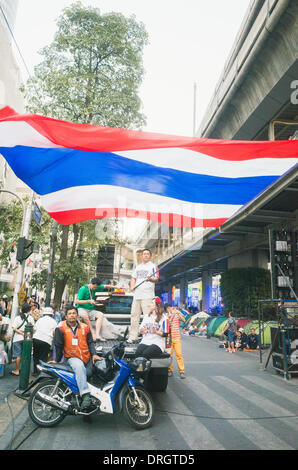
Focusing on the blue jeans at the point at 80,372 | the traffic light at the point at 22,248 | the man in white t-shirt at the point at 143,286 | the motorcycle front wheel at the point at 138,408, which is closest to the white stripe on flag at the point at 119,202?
the man in white t-shirt at the point at 143,286

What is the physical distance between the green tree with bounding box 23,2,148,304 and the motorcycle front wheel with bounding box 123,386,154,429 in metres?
11.6

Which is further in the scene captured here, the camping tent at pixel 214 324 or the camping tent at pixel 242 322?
the camping tent at pixel 214 324

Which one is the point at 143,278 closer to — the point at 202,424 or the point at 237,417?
the point at 202,424

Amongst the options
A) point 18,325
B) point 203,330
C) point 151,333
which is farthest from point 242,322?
point 151,333

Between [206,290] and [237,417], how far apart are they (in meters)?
24.5

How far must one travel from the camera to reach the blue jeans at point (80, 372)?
5.33 m

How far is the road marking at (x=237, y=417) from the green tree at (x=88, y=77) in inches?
391

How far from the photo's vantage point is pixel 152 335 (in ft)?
22.2

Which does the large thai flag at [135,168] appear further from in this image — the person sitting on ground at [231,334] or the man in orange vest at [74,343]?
the person sitting on ground at [231,334]

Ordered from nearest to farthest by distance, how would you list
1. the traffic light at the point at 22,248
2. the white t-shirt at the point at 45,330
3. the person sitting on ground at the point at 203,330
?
the white t-shirt at the point at 45,330 < the traffic light at the point at 22,248 < the person sitting on ground at the point at 203,330

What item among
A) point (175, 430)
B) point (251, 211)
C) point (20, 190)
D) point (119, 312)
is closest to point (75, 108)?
point (251, 211)

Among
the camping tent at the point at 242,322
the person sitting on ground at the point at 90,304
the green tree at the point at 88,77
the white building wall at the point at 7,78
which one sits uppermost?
the white building wall at the point at 7,78

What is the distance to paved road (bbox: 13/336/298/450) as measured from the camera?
4.66m
